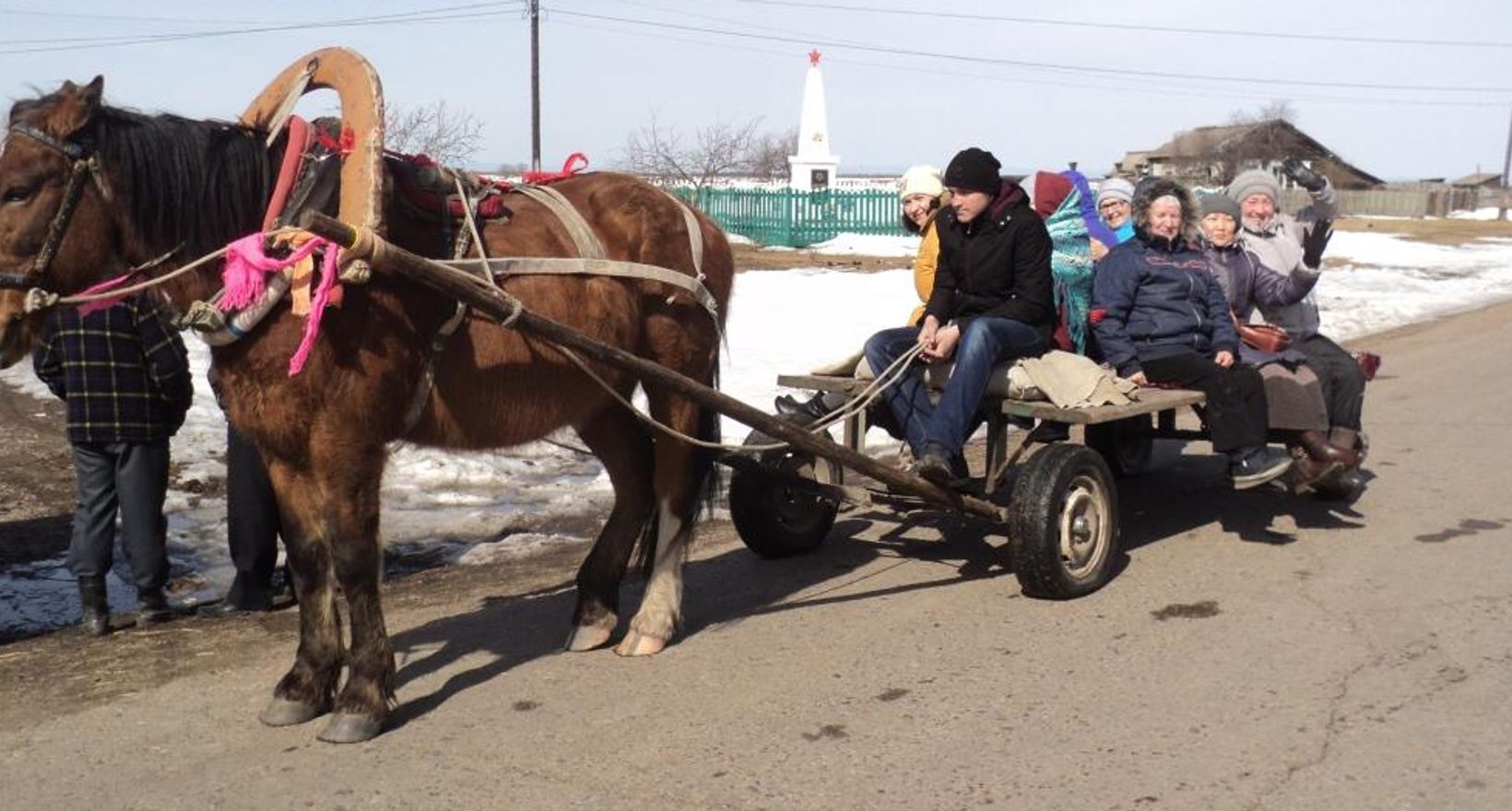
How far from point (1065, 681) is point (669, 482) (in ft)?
5.73

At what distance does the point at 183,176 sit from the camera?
14.0 ft

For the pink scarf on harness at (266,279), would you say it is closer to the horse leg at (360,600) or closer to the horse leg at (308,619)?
the horse leg at (360,600)

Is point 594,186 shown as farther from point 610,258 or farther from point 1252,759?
point 1252,759

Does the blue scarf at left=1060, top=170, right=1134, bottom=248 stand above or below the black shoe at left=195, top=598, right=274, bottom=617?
above

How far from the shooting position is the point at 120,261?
425 centimetres

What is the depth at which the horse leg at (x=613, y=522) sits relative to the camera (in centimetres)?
541

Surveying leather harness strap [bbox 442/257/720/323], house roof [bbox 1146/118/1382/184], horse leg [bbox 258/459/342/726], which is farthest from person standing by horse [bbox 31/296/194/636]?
house roof [bbox 1146/118/1382/184]

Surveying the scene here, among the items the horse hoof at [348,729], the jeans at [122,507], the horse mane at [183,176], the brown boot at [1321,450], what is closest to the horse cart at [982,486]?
the brown boot at [1321,450]

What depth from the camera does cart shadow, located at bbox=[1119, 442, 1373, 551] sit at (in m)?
7.09

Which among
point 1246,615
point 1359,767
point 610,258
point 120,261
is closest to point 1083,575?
point 1246,615

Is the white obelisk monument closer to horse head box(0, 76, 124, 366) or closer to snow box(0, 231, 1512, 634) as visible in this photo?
snow box(0, 231, 1512, 634)

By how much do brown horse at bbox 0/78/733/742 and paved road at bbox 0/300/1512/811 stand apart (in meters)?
0.34

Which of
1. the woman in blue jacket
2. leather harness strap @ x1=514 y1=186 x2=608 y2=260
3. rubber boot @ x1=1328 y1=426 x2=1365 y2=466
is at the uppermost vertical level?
leather harness strap @ x1=514 y1=186 x2=608 y2=260

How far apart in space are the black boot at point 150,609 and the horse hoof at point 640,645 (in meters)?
1.98
